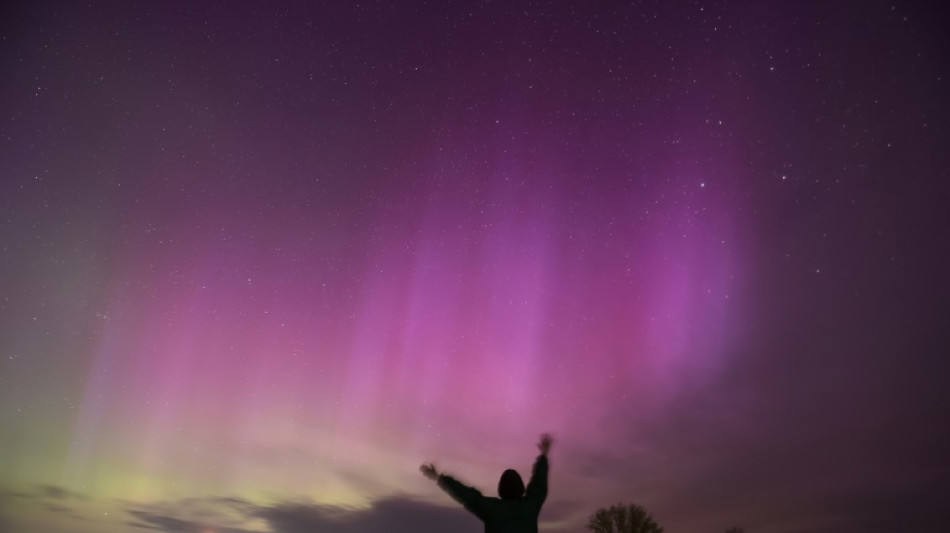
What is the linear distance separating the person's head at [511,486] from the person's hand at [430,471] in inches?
26.0

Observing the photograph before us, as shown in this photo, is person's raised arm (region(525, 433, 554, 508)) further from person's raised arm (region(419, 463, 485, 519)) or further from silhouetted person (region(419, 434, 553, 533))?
person's raised arm (region(419, 463, 485, 519))

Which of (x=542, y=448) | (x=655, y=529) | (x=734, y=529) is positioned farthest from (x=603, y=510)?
(x=542, y=448)

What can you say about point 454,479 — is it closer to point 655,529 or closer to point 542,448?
point 542,448

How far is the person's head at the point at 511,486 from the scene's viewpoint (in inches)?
214

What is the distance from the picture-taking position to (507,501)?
5.34m

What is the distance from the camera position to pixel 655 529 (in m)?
33.2

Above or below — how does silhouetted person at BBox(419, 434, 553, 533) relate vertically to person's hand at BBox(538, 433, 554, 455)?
below

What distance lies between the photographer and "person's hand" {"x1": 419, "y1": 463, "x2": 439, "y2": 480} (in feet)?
19.0

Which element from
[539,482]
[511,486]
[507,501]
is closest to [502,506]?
[507,501]

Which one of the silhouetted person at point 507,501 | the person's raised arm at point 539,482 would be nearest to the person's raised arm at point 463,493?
the silhouetted person at point 507,501

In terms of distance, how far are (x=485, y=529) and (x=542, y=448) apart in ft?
4.54

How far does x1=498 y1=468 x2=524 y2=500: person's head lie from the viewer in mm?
5426

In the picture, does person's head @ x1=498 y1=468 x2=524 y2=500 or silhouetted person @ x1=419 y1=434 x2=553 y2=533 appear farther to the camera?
person's head @ x1=498 y1=468 x2=524 y2=500

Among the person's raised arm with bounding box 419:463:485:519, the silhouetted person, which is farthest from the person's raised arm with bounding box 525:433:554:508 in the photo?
the person's raised arm with bounding box 419:463:485:519
